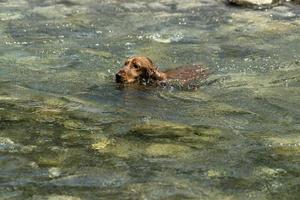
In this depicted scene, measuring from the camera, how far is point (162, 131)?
614 centimetres

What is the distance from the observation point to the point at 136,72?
27.0 feet

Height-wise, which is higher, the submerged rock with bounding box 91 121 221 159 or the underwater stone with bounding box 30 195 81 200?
the underwater stone with bounding box 30 195 81 200

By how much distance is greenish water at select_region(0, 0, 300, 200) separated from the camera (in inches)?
190

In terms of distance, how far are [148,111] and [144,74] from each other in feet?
4.79

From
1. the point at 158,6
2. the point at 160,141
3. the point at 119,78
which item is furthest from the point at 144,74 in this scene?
the point at 158,6

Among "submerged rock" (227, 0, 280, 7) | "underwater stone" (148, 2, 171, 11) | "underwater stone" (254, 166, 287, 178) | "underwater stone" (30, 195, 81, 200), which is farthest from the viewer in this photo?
"submerged rock" (227, 0, 280, 7)

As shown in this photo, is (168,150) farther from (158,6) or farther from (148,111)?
(158,6)

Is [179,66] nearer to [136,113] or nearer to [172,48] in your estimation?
[172,48]

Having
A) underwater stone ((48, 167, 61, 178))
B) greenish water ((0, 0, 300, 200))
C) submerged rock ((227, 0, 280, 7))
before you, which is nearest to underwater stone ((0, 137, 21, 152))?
greenish water ((0, 0, 300, 200))

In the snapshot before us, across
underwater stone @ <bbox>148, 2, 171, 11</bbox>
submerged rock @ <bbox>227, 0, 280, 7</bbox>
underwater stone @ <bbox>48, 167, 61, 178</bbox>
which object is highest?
submerged rock @ <bbox>227, 0, 280, 7</bbox>

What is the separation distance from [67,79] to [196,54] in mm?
2987

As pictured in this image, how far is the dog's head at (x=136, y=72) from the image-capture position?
8.20 m

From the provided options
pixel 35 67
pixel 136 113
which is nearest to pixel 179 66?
pixel 35 67

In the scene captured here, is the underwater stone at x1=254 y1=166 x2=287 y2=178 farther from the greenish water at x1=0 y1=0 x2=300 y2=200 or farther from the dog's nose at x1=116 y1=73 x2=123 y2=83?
the dog's nose at x1=116 y1=73 x2=123 y2=83
